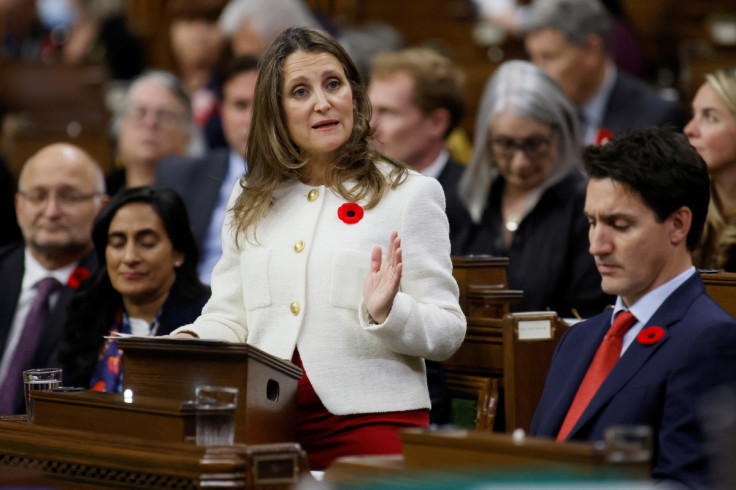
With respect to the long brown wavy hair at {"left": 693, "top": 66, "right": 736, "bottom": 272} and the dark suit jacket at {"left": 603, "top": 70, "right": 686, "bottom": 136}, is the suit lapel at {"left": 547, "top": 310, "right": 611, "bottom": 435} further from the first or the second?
the dark suit jacket at {"left": 603, "top": 70, "right": 686, "bottom": 136}

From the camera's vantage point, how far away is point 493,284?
3453mm

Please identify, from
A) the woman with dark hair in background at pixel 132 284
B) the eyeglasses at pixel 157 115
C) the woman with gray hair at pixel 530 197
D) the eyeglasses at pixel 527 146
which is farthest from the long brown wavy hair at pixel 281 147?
the eyeglasses at pixel 157 115

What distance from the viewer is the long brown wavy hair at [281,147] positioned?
2.79 m

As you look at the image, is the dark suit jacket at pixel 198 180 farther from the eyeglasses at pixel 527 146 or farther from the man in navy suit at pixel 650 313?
the man in navy suit at pixel 650 313

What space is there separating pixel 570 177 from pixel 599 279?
1.48 feet

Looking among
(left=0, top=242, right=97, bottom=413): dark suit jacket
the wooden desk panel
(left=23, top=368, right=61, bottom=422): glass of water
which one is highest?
(left=0, top=242, right=97, bottom=413): dark suit jacket

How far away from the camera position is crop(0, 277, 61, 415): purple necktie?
3.83 m

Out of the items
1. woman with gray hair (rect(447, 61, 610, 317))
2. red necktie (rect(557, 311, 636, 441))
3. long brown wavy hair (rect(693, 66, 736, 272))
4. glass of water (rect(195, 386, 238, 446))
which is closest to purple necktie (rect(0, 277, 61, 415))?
woman with gray hair (rect(447, 61, 610, 317))

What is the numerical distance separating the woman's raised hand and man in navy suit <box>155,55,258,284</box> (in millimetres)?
2106

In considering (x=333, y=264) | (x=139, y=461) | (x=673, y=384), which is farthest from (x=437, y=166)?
(x=139, y=461)

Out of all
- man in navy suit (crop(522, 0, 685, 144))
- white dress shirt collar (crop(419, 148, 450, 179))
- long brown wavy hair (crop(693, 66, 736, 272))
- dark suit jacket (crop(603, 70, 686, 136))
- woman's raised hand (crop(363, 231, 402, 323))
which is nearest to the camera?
woman's raised hand (crop(363, 231, 402, 323))

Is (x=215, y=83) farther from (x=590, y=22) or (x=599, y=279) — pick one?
(x=599, y=279)

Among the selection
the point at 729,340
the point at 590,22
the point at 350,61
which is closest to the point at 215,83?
the point at 590,22

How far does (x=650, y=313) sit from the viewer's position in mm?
2434
